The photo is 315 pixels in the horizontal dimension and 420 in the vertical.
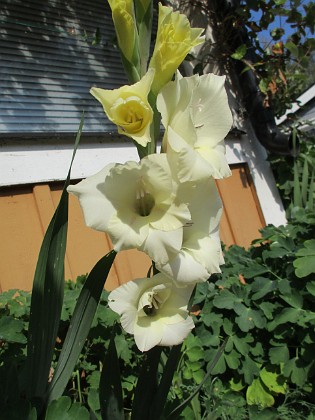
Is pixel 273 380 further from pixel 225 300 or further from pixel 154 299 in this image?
pixel 154 299

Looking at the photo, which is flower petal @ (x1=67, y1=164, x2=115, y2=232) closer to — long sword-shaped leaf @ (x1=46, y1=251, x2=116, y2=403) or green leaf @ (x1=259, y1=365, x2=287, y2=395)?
long sword-shaped leaf @ (x1=46, y1=251, x2=116, y2=403)

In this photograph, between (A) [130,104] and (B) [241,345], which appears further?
(B) [241,345]

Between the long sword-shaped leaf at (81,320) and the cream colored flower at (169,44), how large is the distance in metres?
0.32

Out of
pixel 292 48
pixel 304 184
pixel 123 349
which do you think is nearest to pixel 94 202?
pixel 123 349

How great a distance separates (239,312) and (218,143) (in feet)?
3.66

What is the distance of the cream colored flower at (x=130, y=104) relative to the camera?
668 mm

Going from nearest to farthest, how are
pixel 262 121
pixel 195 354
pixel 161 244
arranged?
1. pixel 161 244
2. pixel 195 354
3. pixel 262 121

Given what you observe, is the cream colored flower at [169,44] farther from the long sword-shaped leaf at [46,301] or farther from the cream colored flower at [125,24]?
the long sword-shaped leaf at [46,301]

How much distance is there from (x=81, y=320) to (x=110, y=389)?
0.51ft

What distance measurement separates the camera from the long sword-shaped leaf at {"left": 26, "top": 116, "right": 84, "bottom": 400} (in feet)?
2.51

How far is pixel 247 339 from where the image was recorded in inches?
67.2

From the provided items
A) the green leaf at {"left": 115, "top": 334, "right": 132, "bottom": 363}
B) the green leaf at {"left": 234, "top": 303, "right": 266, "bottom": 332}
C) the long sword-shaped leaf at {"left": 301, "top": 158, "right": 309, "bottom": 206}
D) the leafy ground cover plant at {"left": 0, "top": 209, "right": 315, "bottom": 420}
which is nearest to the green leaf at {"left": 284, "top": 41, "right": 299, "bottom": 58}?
the long sword-shaped leaf at {"left": 301, "top": 158, "right": 309, "bottom": 206}

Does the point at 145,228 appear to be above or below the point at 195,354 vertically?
above

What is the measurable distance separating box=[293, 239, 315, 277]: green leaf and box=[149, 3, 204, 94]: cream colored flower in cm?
116
